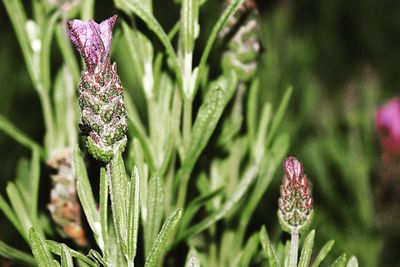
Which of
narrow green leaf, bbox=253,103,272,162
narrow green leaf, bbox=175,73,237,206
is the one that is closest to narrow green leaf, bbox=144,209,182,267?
narrow green leaf, bbox=175,73,237,206

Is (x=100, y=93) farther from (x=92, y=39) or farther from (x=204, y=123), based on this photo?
(x=204, y=123)

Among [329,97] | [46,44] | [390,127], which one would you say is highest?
[46,44]

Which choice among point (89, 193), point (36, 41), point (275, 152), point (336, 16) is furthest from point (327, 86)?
point (89, 193)

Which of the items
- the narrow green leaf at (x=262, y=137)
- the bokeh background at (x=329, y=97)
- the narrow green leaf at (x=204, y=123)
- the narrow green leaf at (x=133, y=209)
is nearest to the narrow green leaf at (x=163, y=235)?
the narrow green leaf at (x=133, y=209)

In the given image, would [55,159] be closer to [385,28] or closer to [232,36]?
[232,36]

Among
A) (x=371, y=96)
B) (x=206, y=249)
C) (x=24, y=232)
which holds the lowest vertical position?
(x=371, y=96)

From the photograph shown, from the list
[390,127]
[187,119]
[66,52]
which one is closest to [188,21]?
[187,119]

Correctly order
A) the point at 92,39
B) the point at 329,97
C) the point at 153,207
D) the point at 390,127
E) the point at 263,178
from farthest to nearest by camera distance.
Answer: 1. the point at 329,97
2. the point at 390,127
3. the point at 263,178
4. the point at 153,207
5. the point at 92,39

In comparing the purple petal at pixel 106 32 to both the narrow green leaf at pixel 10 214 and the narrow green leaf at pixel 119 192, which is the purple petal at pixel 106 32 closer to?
the narrow green leaf at pixel 119 192
